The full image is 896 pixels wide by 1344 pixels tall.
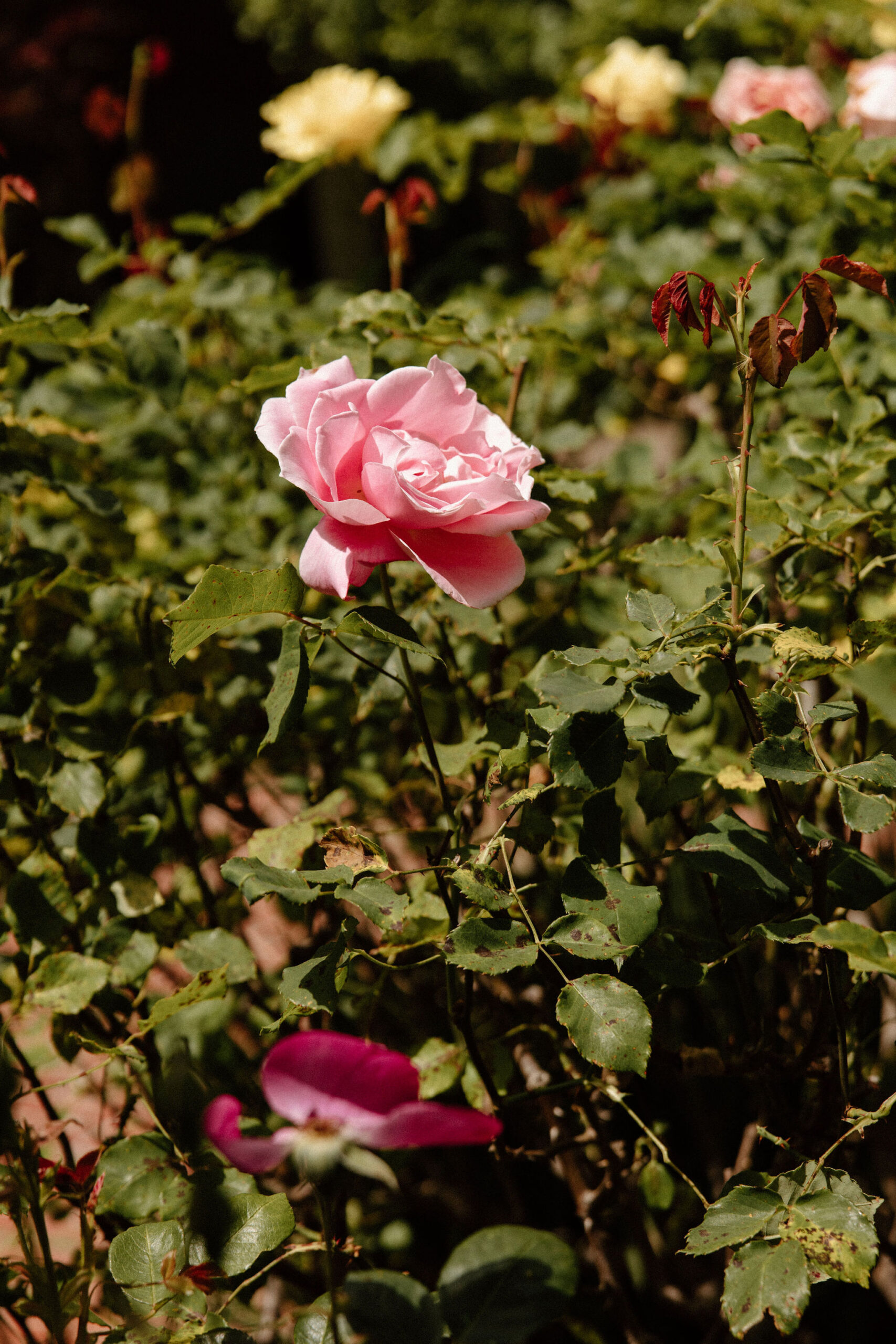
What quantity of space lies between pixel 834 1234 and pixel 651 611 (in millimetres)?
423

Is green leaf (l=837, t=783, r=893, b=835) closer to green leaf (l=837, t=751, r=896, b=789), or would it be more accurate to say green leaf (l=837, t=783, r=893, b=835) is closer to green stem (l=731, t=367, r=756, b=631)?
green leaf (l=837, t=751, r=896, b=789)

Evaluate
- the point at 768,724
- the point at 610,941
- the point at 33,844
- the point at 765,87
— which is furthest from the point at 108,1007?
the point at 765,87

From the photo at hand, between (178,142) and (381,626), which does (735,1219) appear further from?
(178,142)

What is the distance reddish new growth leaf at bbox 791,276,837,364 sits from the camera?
615 millimetres

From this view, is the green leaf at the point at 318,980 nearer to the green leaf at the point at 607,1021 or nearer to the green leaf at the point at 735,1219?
the green leaf at the point at 607,1021

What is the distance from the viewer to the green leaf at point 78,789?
0.97m

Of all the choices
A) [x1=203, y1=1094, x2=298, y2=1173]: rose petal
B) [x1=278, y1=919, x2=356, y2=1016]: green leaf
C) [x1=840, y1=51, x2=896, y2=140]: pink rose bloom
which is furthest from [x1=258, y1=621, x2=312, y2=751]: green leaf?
[x1=840, y1=51, x2=896, y2=140]: pink rose bloom

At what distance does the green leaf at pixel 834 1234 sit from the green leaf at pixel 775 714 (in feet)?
1.00

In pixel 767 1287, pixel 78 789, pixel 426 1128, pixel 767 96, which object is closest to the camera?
pixel 426 1128

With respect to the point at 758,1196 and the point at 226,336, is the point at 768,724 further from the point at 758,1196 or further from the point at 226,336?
the point at 226,336

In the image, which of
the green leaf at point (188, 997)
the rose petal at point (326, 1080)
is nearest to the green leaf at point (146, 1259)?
the green leaf at point (188, 997)

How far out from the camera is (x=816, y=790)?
106cm

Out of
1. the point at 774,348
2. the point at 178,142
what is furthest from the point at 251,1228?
Answer: the point at 178,142

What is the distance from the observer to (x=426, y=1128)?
1.61 feet
